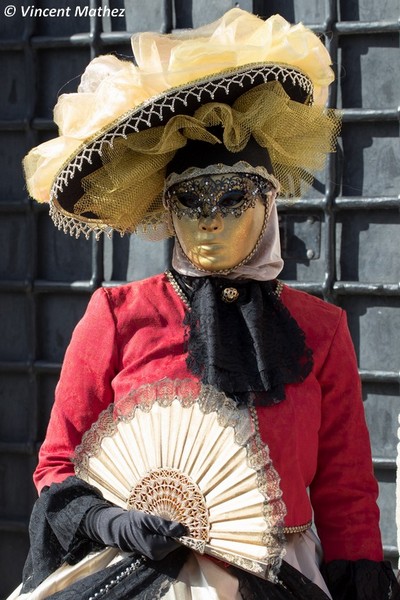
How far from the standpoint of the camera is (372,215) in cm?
349

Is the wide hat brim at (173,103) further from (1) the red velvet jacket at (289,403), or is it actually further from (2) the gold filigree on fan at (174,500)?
(2) the gold filigree on fan at (174,500)

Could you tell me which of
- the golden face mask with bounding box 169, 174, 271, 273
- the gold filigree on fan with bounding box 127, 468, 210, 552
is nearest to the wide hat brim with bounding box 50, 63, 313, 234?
the golden face mask with bounding box 169, 174, 271, 273

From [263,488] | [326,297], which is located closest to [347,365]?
[263,488]

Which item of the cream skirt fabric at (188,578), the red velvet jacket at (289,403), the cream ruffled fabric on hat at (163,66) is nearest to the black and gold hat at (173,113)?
the cream ruffled fabric on hat at (163,66)

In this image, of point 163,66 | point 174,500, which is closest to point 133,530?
point 174,500

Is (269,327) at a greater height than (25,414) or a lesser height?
greater

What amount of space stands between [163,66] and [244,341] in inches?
23.7

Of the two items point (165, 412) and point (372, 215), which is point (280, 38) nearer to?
point (165, 412)

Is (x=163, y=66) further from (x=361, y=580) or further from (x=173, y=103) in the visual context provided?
(x=361, y=580)

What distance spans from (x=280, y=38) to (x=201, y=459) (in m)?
0.89

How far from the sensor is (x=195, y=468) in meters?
2.31

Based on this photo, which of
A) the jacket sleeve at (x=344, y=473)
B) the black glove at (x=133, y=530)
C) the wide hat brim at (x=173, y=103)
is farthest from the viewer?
the jacket sleeve at (x=344, y=473)

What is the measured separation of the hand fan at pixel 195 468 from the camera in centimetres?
227

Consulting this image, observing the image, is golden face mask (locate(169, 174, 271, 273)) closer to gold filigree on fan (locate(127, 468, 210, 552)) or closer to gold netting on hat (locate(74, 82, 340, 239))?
gold netting on hat (locate(74, 82, 340, 239))
